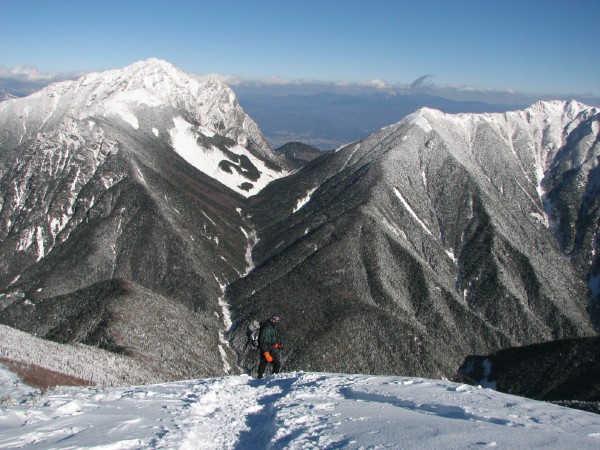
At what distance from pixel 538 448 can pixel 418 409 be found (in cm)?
627

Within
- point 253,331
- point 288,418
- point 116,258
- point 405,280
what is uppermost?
point 288,418

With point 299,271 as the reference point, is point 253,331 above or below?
above

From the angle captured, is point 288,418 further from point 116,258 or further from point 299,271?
point 116,258

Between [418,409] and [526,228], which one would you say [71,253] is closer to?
[418,409]

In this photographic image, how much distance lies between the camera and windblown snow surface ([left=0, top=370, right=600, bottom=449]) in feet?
54.4

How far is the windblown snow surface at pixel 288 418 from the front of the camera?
16594mm

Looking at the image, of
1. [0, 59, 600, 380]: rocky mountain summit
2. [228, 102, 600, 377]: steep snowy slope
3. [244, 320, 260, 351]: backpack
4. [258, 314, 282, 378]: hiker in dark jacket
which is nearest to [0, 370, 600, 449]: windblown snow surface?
[258, 314, 282, 378]: hiker in dark jacket

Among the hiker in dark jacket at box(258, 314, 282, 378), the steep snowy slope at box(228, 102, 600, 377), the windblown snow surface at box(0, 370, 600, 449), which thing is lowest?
the steep snowy slope at box(228, 102, 600, 377)

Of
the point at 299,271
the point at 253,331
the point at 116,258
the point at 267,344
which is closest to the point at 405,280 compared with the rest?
the point at 299,271

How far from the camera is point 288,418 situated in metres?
19.3

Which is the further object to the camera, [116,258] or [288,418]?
[116,258]

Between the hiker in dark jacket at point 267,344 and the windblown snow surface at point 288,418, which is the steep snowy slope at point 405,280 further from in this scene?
the windblown snow surface at point 288,418

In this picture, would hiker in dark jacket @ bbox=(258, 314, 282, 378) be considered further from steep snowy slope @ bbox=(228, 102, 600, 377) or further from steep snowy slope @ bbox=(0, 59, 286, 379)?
steep snowy slope @ bbox=(228, 102, 600, 377)

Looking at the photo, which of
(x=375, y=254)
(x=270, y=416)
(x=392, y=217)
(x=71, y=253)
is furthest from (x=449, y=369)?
(x=71, y=253)
